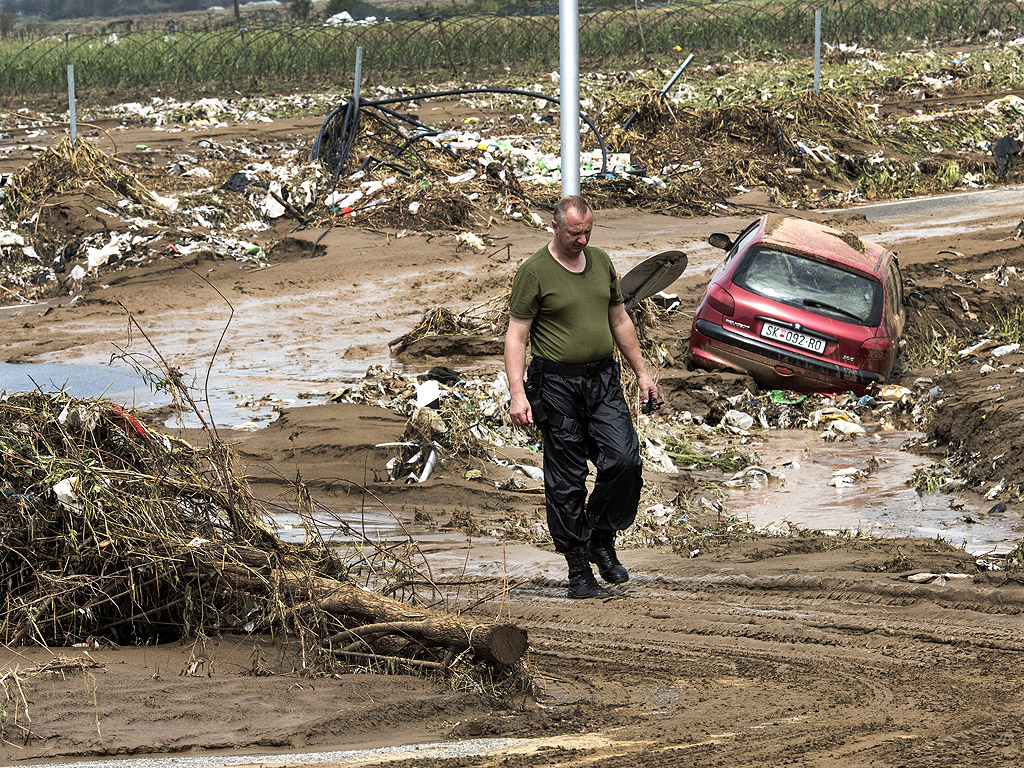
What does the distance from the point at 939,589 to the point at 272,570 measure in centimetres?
323

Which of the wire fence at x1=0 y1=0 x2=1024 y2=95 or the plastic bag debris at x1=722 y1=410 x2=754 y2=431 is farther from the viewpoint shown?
the wire fence at x1=0 y1=0 x2=1024 y2=95

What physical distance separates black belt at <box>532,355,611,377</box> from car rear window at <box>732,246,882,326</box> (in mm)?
5024

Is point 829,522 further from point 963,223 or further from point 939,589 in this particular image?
point 963,223

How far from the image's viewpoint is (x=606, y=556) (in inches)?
258

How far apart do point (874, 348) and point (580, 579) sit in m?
5.51

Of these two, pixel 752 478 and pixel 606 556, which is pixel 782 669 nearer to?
pixel 606 556

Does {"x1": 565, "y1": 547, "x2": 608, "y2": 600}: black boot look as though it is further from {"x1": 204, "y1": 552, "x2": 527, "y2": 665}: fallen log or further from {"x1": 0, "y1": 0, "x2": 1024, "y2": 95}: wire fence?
{"x1": 0, "y1": 0, "x2": 1024, "y2": 95}: wire fence

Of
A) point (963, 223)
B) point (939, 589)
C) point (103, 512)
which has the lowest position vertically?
point (963, 223)

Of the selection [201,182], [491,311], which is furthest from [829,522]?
[201,182]

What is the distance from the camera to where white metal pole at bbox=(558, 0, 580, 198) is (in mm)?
8273

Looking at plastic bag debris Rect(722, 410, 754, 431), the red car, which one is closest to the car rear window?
the red car

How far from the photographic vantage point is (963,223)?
20109 mm

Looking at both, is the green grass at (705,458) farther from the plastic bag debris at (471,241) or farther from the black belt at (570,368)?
the plastic bag debris at (471,241)

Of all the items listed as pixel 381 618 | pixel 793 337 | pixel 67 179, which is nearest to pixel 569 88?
pixel 793 337
